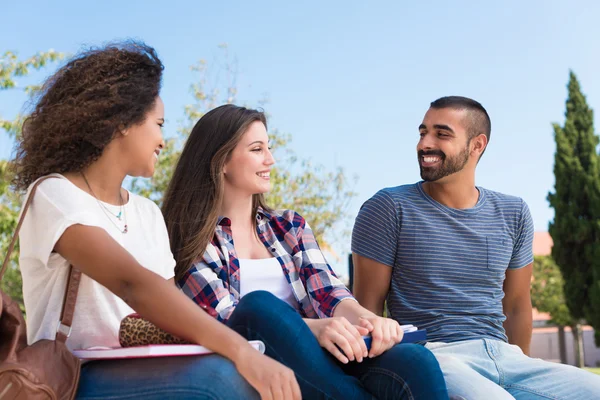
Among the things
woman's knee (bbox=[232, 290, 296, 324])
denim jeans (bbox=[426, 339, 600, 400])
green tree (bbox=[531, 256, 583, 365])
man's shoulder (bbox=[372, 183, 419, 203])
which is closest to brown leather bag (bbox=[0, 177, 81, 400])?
woman's knee (bbox=[232, 290, 296, 324])

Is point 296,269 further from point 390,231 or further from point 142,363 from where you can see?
point 142,363

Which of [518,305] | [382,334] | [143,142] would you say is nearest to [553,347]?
[518,305]

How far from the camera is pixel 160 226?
251 centimetres

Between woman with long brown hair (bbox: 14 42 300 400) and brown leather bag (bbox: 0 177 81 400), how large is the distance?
3.6 inches

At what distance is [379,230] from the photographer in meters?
3.47

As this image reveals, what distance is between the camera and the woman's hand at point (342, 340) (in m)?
2.33

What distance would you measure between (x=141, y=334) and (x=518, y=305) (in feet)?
7.61

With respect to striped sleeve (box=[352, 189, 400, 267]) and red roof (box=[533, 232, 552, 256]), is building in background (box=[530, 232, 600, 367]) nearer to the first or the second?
red roof (box=[533, 232, 552, 256])

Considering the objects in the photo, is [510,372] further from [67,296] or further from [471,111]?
[67,296]

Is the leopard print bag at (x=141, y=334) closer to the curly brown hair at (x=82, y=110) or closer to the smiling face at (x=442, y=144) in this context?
the curly brown hair at (x=82, y=110)

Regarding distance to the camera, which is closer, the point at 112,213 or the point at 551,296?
the point at 112,213

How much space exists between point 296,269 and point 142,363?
123 centimetres

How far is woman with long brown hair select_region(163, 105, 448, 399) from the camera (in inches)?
89.7

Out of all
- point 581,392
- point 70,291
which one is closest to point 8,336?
point 70,291
